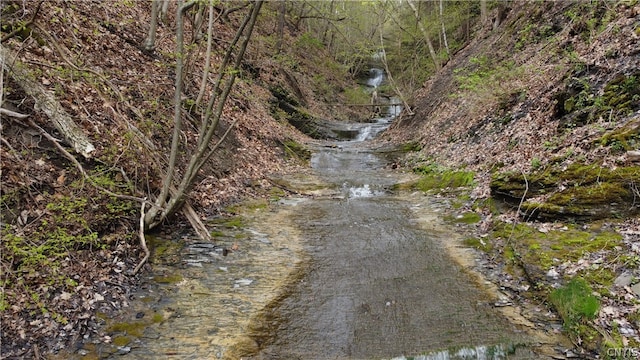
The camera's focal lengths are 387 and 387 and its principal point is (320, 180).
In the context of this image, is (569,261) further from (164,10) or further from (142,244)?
(164,10)

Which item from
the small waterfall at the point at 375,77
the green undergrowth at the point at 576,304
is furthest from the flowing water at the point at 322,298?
the small waterfall at the point at 375,77

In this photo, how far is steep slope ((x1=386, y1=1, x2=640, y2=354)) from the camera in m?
4.81

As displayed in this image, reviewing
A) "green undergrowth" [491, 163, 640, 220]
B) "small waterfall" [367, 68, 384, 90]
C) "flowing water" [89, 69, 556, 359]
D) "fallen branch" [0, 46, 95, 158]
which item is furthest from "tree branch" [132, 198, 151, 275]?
"small waterfall" [367, 68, 384, 90]

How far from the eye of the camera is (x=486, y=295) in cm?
522

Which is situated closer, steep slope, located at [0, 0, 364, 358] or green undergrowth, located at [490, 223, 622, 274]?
steep slope, located at [0, 0, 364, 358]

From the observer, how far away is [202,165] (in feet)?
21.5

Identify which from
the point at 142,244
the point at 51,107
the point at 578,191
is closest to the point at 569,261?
the point at 578,191

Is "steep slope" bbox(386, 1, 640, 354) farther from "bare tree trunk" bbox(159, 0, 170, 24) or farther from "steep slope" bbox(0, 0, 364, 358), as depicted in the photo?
"bare tree trunk" bbox(159, 0, 170, 24)

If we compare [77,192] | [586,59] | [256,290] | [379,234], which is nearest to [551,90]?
[586,59]

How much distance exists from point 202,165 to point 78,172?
1.79 m

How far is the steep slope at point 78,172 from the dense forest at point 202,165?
0.03m

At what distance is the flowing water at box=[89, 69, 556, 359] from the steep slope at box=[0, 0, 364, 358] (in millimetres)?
617

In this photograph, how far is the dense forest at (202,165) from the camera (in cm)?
436

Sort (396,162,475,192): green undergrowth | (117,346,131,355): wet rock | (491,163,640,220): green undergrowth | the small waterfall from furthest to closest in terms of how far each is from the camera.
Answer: the small waterfall, (396,162,475,192): green undergrowth, (491,163,640,220): green undergrowth, (117,346,131,355): wet rock
